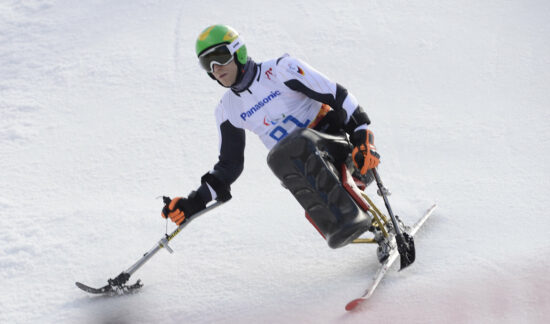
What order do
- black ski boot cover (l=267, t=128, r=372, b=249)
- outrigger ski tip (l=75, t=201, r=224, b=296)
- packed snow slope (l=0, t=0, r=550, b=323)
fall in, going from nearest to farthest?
black ski boot cover (l=267, t=128, r=372, b=249), packed snow slope (l=0, t=0, r=550, b=323), outrigger ski tip (l=75, t=201, r=224, b=296)

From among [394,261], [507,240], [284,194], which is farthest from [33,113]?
[507,240]

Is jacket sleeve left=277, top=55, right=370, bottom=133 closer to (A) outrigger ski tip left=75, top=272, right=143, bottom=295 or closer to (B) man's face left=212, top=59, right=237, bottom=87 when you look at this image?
(B) man's face left=212, top=59, right=237, bottom=87

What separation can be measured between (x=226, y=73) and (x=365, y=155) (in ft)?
3.63

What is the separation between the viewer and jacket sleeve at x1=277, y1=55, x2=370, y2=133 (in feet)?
13.8

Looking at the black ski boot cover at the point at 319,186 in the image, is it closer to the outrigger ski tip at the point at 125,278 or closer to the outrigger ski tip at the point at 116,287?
the outrigger ski tip at the point at 125,278

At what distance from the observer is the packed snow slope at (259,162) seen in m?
4.37

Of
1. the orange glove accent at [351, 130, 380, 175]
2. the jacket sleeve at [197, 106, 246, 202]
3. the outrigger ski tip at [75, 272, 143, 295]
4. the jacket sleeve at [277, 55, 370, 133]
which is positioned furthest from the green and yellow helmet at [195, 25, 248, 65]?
the outrigger ski tip at [75, 272, 143, 295]

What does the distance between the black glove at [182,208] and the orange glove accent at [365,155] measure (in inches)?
51.7

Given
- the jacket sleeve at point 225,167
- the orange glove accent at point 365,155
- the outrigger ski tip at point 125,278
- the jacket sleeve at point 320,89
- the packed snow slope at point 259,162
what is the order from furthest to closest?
the outrigger ski tip at point 125,278
the jacket sleeve at point 225,167
the packed snow slope at point 259,162
the jacket sleeve at point 320,89
the orange glove accent at point 365,155

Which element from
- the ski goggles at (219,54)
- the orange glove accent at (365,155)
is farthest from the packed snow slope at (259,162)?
the ski goggles at (219,54)

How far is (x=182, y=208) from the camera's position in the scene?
4.66 meters

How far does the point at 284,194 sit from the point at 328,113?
181 cm

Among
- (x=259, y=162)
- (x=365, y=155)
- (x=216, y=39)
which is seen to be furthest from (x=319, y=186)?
(x=259, y=162)

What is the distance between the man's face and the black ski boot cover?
631 mm
